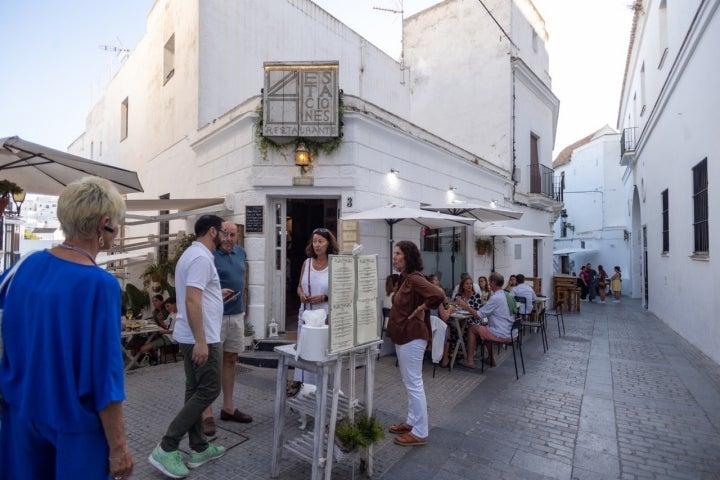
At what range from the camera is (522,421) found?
14.4 ft

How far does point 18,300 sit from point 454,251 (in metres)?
9.14

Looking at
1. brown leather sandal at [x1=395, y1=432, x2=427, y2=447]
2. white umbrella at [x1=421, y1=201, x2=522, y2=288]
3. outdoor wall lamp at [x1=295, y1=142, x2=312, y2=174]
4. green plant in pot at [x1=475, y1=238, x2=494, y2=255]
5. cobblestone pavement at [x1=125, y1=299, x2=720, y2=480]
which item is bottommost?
cobblestone pavement at [x1=125, y1=299, x2=720, y2=480]

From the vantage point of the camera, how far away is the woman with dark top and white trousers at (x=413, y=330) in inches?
146

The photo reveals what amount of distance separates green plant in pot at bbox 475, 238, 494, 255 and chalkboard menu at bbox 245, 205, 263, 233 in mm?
5976

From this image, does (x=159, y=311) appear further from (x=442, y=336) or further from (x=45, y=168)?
(x=442, y=336)

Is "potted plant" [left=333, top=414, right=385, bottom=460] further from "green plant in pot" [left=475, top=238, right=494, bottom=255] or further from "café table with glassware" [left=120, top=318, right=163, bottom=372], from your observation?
"green plant in pot" [left=475, top=238, right=494, bottom=255]

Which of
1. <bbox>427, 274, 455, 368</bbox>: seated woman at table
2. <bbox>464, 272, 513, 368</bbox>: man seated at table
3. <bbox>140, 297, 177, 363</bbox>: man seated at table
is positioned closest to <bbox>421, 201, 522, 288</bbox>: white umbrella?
<bbox>464, 272, 513, 368</bbox>: man seated at table

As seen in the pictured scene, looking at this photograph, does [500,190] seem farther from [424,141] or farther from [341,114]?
[341,114]

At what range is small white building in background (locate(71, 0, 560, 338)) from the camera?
6.79 meters

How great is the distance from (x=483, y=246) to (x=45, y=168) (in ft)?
29.8

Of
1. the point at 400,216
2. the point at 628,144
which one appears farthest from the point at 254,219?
the point at 628,144

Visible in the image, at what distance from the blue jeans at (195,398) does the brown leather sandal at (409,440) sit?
1.66m

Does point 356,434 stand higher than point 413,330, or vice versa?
point 413,330

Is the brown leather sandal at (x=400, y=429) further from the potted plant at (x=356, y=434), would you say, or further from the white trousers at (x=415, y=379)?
the potted plant at (x=356, y=434)
